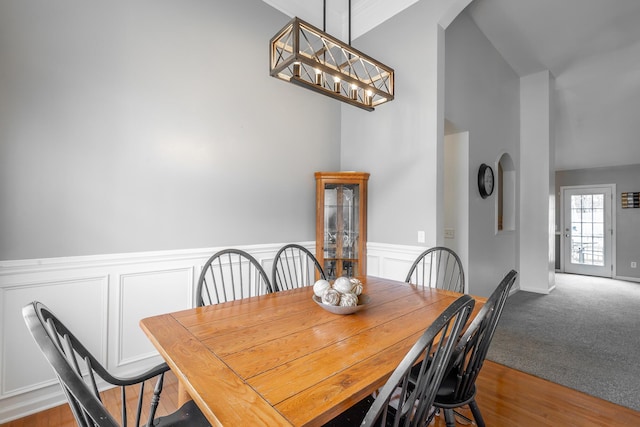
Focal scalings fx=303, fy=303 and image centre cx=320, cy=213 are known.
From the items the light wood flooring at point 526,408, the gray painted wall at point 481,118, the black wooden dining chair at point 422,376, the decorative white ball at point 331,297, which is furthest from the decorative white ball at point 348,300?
the gray painted wall at point 481,118

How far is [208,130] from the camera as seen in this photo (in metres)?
2.47

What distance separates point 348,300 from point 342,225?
1795 mm

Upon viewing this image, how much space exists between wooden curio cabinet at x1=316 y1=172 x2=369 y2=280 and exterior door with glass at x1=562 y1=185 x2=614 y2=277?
20.4 ft

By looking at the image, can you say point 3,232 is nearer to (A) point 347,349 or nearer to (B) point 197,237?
(B) point 197,237

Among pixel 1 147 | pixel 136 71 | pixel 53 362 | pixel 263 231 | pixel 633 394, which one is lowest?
pixel 633 394

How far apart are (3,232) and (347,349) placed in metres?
2.02

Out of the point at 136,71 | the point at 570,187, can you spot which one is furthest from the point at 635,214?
the point at 136,71

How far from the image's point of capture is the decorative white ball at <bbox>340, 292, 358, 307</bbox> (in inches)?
55.6

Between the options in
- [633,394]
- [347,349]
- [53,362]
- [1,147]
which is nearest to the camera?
[53,362]

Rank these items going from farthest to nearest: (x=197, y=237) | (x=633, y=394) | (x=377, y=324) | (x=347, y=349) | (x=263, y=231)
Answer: (x=263, y=231), (x=197, y=237), (x=633, y=394), (x=377, y=324), (x=347, y=349)

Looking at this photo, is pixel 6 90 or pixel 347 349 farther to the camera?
pixel 6 90

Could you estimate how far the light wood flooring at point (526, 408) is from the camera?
1759 millimetres

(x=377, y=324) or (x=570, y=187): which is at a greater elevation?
(x=570, y=187)

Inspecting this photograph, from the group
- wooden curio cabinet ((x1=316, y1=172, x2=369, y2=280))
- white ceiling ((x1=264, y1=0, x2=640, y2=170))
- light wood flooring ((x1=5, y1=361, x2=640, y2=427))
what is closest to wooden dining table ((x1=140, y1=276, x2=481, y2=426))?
light wood flooring ((x1=5, y1=361, x2=640, y2=427))
